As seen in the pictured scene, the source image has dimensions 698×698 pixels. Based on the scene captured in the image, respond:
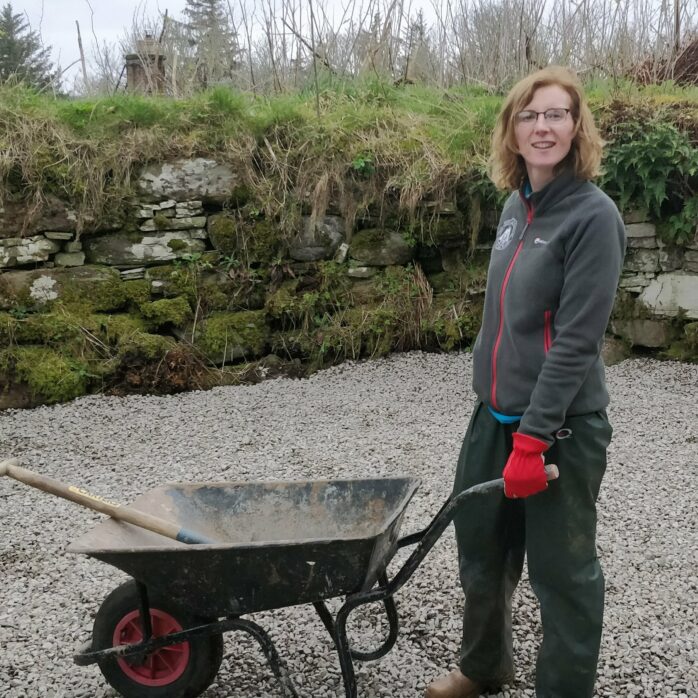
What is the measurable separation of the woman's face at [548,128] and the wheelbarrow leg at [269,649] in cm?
150

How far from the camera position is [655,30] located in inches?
295

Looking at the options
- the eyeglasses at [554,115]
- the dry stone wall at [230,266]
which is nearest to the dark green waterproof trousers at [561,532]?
the eyeglasses at [554,115]

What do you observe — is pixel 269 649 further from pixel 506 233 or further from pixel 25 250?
pixel 25 250

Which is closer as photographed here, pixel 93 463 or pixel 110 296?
pixel 93 463

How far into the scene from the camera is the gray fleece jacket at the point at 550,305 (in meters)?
1.75

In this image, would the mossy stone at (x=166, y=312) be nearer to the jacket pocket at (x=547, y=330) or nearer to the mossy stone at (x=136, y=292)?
the mossy stone at (x=136, y=292)

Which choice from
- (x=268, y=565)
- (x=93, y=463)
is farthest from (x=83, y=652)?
(x=93, y=463)

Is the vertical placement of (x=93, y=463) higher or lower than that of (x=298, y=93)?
lower

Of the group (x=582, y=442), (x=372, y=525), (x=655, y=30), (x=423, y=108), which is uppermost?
(x=655, y=30)

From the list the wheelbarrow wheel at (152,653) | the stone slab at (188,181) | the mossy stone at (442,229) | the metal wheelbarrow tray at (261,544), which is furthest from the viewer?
the mossy stone at (442,229)

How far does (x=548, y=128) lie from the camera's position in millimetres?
1877

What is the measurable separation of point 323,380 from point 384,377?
51cm

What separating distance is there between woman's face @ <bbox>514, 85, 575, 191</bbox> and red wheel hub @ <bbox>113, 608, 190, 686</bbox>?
1.71 m

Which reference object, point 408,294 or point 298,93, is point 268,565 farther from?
point 298,93
